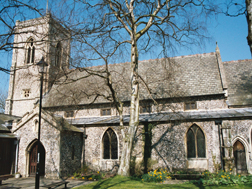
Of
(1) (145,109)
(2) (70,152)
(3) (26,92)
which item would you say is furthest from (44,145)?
(3) (26,92)

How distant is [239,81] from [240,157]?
6310mm

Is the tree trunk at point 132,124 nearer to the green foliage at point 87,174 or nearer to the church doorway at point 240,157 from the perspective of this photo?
the green foliage at point 87,174

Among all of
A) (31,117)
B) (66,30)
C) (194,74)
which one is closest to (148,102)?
(194,74)

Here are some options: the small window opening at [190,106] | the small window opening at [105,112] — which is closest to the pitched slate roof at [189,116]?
the small window opening at [190,106]

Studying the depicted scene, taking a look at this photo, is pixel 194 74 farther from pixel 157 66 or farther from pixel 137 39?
pixel 137 39

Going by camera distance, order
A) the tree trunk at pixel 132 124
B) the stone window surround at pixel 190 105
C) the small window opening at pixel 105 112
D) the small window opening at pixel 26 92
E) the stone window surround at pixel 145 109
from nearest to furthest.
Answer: the tree trunk at pixel 132 124 < the stone window surround at pixel 190 105 < the stone window surround at pixel 145 109 < the small window opening at pixel 105 112 < the small window opening at pixel 26 92

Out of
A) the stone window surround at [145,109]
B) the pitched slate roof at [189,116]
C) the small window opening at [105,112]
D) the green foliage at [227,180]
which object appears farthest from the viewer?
the small window opening at [105,112]

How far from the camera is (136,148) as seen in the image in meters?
14.6

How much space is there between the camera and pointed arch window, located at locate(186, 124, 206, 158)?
13.6 meters

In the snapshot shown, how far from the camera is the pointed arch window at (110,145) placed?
15.2 metres

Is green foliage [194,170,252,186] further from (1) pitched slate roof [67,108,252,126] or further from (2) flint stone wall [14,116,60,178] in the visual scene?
(2) flint stone wall [14,116,60,178]

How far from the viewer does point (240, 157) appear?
42.7 ft

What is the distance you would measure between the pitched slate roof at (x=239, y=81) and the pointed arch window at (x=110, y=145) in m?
8.67

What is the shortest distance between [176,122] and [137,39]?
6.10 metres
